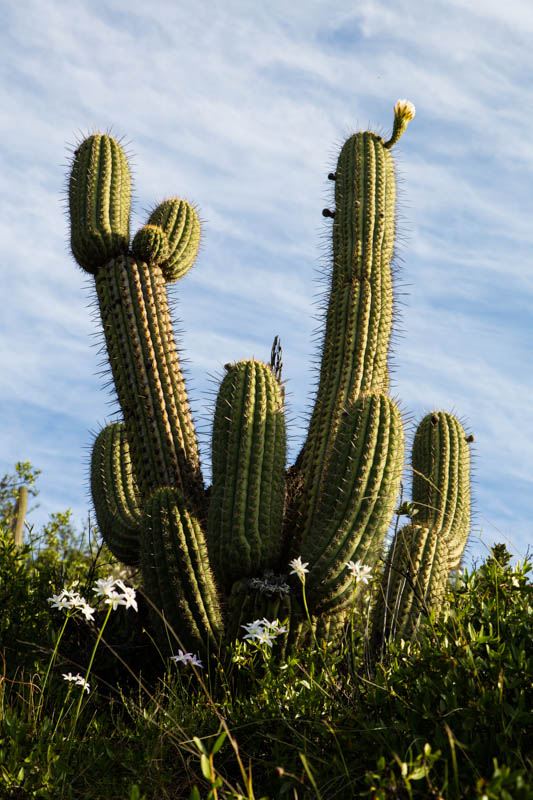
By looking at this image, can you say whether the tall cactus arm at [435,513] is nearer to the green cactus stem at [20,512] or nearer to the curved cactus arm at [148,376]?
the curved cactus arm at [148,376]

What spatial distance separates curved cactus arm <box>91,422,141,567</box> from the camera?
22.8 ft

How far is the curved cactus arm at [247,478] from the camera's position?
5.67 meters

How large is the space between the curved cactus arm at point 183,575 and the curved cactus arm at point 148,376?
0.88 metres

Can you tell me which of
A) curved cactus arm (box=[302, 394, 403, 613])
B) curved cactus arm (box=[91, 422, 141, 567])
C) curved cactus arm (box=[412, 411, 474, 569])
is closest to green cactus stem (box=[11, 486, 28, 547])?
curved cactus arm (box=[91, 422, 141, 567])

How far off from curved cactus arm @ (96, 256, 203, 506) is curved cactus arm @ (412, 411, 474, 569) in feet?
6.23

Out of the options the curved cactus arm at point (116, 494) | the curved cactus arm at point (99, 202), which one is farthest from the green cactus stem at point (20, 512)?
the curved cactus arm at point (99, 202)

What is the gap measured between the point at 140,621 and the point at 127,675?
1.57 ft

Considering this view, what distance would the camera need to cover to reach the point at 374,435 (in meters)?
5.68

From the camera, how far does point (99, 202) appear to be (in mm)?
7312

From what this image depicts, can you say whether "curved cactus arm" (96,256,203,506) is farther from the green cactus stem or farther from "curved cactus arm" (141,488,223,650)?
the green cactus stem

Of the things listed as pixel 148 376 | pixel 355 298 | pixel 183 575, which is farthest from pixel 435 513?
pixel 148 376

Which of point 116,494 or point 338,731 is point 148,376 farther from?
point 338,731

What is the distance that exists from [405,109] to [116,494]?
443cm

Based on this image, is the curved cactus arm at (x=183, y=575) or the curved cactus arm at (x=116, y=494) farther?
the curved cactus arm at (x=116, y=494)
